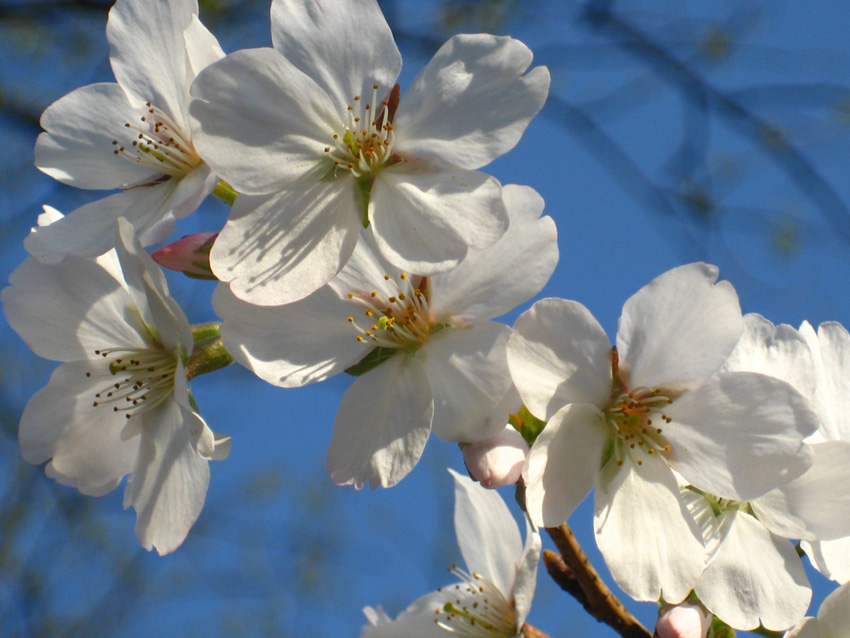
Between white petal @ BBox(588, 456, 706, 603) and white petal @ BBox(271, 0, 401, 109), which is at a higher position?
white petal @ BBox(271, 0, 401, 109)

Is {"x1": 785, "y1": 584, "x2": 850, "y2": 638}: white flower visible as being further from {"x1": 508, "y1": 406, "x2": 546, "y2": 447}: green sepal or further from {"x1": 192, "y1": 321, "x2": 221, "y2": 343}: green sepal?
{"x1": 192, "y1": 321, "x2": 221, "y2": 343}: green sepal

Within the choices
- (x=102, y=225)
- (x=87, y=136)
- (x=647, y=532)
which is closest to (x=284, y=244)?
(x=102, y=225)

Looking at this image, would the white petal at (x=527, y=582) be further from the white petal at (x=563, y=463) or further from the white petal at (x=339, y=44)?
the white petal at (x=339, y=44)

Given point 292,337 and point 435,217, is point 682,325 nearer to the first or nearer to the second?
point 435,217

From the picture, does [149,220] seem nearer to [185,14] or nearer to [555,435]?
[185,14]

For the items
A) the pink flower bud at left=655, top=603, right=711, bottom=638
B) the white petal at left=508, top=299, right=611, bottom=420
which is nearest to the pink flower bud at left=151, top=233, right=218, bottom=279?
the white petal at left=508, top=299, right=611, bottom=420

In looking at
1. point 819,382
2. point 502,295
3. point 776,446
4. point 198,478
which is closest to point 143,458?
point 198,478
